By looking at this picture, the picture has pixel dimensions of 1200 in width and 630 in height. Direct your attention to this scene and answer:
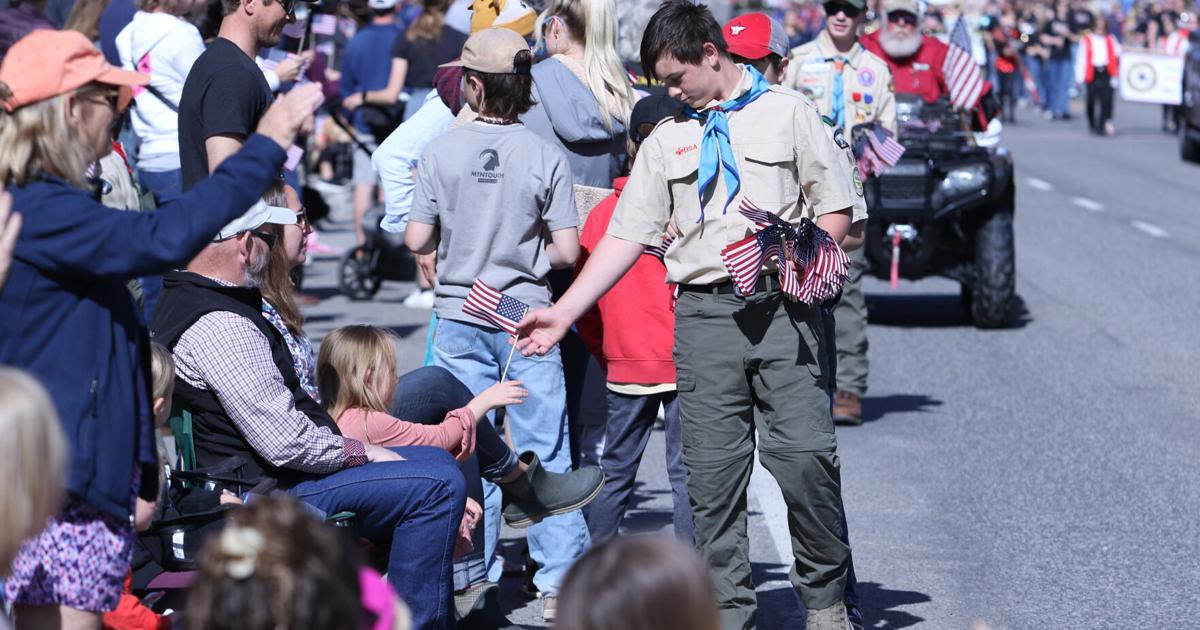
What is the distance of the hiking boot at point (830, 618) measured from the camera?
521cm

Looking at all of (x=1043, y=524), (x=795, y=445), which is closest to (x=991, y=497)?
(x=1043, y=524)

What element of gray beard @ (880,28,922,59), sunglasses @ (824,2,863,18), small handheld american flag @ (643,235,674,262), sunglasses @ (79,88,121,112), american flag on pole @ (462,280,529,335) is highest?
sunglasses @ (79,88,121,112)

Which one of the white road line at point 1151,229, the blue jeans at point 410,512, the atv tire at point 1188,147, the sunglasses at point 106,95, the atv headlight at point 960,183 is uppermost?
the sunglasses at point 106,95

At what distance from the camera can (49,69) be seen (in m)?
3.65

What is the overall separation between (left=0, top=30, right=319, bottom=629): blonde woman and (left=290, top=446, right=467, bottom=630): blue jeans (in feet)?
3.80

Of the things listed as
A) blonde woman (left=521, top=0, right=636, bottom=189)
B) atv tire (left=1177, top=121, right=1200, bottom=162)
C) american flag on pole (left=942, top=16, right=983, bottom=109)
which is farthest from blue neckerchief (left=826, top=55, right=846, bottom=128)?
atv tire (left=1177, top=121, right=1200, bottom=162)

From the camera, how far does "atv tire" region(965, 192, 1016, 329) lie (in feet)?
38.4

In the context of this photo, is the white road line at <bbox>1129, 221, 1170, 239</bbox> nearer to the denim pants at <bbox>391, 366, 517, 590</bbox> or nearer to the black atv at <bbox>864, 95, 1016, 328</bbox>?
the black atv at <bbox>864, 95, 1016, 328</bbox>

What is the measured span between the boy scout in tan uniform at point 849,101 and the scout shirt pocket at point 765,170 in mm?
3860

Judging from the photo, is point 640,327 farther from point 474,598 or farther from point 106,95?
point 106,95

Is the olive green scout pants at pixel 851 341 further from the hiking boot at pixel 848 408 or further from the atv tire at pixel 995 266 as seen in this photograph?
the atv tire at pixel 995 266

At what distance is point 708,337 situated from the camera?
205 inches

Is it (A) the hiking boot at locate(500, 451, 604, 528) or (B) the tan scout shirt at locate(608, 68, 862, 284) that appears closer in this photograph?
(B) the tan scout shirt at locate(608, 68, 862, 284)

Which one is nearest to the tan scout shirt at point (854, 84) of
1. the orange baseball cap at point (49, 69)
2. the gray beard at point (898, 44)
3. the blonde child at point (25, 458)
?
the gray beard at point (898, 44)
